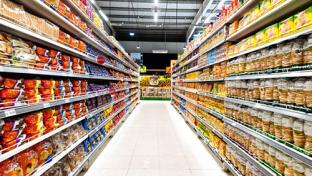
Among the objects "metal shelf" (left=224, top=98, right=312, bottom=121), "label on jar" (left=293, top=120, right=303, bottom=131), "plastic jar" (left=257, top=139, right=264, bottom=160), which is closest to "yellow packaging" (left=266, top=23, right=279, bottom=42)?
"metal shelf" (left=224, top=98, right=312, bottom=121)

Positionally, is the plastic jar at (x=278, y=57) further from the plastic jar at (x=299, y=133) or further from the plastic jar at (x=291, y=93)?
the plastic jar at (x=299, y=133)

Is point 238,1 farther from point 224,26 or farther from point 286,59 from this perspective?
point 286,59

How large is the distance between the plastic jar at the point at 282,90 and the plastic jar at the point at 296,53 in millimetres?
192

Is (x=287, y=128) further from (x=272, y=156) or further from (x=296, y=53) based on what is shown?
(x=296, y=53)

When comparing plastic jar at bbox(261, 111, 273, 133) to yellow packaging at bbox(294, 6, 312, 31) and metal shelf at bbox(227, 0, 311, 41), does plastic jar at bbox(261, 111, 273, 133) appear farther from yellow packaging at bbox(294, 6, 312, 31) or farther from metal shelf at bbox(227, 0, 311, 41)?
metal shelf at bbox(227, 0, 311, 41)

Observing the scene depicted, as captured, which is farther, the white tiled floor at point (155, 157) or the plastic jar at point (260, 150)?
the white tiled floor at point (155, 157)

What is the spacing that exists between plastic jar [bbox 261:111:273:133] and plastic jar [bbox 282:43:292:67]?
528 mm

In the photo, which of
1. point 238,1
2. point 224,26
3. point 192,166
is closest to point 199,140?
point 192,166

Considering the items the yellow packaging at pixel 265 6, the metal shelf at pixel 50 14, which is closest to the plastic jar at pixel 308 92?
the yellow packaging at pixel 265 6

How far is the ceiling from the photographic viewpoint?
34.8 ft

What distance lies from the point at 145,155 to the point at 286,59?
2747 mm

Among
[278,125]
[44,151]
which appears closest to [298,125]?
[278,125]

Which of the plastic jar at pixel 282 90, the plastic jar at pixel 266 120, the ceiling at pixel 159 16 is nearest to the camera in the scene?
the plastic jar at pixel 282 90

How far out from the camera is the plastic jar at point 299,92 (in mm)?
1543
